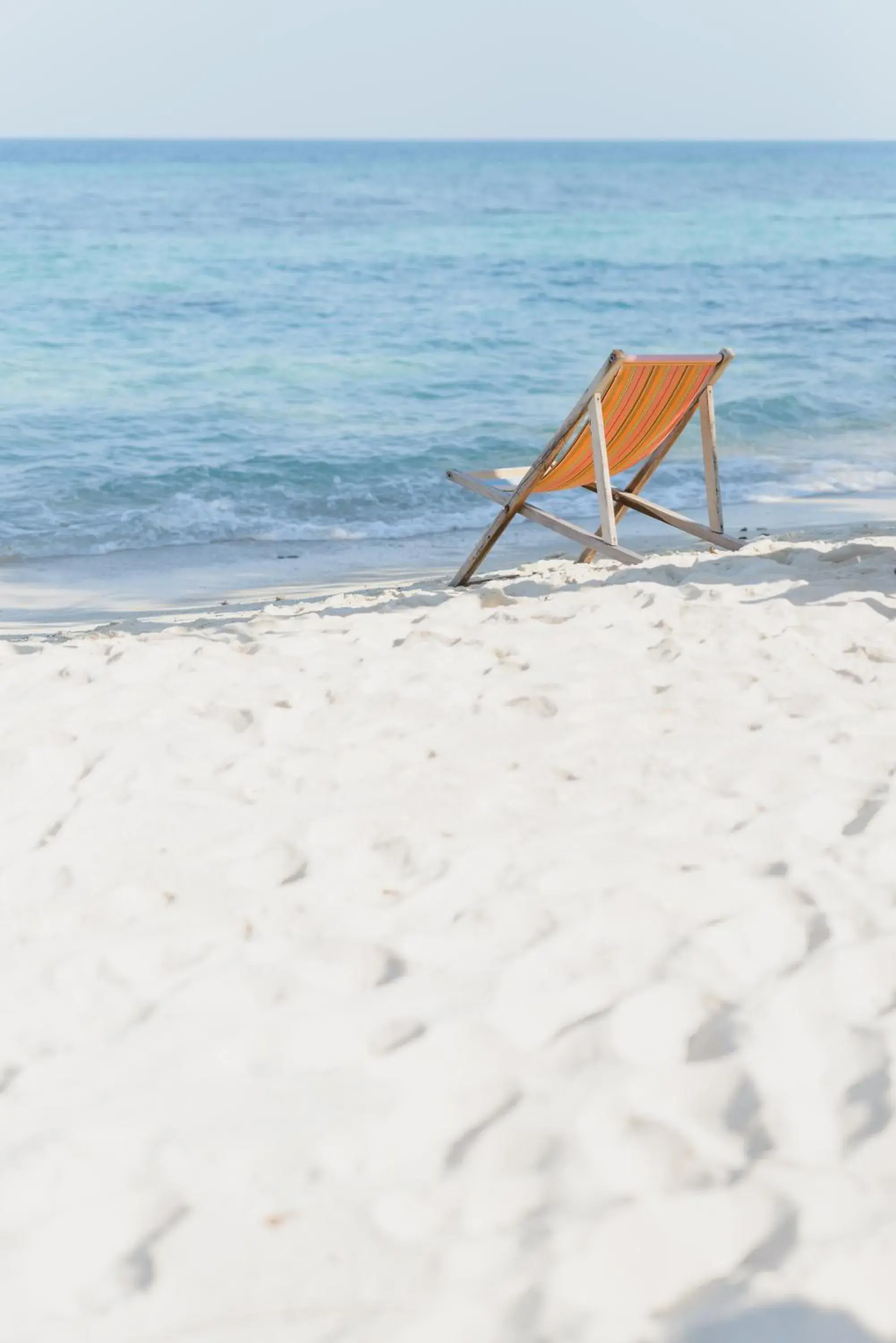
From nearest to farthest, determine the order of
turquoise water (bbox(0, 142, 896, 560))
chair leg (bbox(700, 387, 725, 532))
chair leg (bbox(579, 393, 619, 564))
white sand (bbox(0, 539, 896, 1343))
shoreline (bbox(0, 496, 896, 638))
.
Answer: white sand (bbox(0, 539, 896, 1343)) → chair leg (bbox(579, 393, 619, 564)) → chair leg (bbox(700, 387, 725, 532)) → shoreline (bbox(0, 496, 896, 638)) → turquoise water (bbox(0, 142, 896, 560))

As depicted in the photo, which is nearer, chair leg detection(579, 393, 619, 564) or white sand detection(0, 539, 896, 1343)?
white sand detection(0, 539, 896, 1343)

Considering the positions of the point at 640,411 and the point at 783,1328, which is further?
the point at 640,411

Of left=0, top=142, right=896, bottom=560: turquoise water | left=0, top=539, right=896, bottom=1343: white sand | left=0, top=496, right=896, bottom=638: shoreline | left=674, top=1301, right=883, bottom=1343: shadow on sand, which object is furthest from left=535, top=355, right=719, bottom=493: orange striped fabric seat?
left=674, top=1301, right=883, bottom=1343: shadow on sand

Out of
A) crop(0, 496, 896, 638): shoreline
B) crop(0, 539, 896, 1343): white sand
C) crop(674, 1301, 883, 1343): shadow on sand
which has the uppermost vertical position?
crop(674, 1301, 883, 1343): shadow on sand

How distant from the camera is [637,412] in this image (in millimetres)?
5664

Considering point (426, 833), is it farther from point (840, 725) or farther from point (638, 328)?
point (638, 328)

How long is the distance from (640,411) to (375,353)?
10623mm

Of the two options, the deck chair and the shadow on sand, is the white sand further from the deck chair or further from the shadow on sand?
the deck chair

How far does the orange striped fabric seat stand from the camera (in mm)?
5426

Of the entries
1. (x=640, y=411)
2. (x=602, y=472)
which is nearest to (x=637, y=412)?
(x=640, y=411)

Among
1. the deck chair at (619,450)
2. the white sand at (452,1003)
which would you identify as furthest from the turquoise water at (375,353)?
the white sand at (452,1003)

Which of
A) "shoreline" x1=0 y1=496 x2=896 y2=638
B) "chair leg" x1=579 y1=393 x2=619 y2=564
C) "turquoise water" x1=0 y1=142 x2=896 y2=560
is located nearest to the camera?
"chair leg" x1=579 y1=393 x2=619 y2=564

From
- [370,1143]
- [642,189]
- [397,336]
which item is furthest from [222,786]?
[642,189]

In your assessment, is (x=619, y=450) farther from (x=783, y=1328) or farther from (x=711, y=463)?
(x=783, y=1328)
